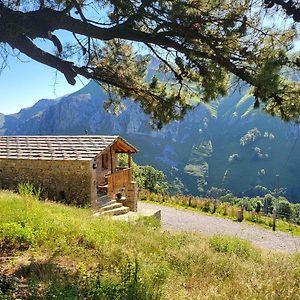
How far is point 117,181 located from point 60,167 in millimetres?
5032

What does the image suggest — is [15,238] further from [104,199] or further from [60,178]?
[104,199]

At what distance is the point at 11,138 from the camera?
967 inches

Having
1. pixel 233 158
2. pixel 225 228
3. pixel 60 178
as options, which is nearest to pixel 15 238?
pixel 60 178

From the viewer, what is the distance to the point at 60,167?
1977 cm

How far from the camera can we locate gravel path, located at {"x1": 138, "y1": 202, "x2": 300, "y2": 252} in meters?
19.3

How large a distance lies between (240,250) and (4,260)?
578 cm

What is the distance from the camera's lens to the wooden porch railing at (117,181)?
2273cm

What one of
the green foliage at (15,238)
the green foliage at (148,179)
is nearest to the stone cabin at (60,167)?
the green foliage at (15,238)

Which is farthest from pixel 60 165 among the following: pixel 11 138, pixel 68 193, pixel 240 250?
pixel 240 250

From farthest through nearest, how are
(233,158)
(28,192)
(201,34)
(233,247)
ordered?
(233,158)
(28,192)
(233,247)
(201,34)

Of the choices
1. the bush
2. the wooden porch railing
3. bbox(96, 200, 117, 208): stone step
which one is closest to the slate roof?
the wooden porch railing

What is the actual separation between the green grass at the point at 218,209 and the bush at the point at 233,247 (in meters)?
14.5

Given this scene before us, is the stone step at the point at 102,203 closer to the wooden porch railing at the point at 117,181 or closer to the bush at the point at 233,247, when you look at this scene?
the wooden porch railing at the point at 117,181

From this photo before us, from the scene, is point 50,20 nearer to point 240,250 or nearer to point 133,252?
point 133,252
